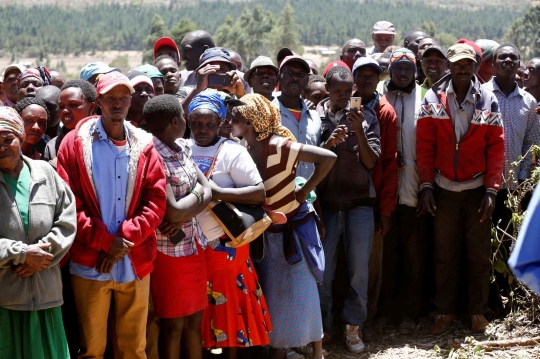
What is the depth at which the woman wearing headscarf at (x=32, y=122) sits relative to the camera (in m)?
4.67

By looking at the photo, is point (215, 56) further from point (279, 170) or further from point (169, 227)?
point (169, 227)

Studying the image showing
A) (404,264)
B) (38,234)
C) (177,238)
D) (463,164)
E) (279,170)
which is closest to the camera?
(38,234)

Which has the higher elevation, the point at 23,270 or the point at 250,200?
the point at 250,200

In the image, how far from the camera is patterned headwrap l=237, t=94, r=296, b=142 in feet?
16.0

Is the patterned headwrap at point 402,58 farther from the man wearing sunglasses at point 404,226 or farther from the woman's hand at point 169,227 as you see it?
the woman's hand at point 169,227

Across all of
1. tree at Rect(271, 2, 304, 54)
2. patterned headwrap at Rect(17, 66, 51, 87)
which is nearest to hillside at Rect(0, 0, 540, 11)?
tree at Rect(271, 2, 304, 54)

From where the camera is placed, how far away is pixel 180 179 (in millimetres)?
4379

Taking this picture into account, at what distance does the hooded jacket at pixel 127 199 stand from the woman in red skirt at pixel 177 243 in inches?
5.9

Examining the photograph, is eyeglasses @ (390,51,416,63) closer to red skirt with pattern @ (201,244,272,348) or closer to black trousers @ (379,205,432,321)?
black trousers @ (379,205,432,321)

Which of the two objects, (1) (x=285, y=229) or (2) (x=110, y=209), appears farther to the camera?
(1) (x=285, y=229)

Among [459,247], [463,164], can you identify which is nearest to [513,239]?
[459,247]

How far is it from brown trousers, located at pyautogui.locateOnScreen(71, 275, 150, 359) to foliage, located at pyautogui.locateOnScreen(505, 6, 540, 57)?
58958 millimetres

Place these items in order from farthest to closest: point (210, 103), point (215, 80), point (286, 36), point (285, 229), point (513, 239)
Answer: point (286, 36) → point (513, 239) → point (215, 80) → point (285, 229) → point (210, 103)

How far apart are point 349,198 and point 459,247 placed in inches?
46.4
